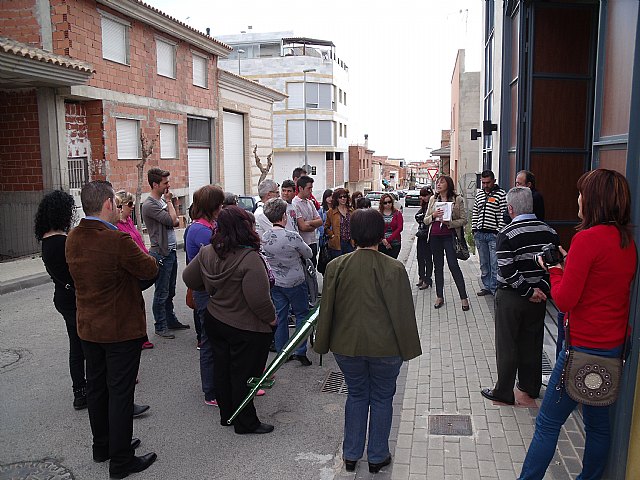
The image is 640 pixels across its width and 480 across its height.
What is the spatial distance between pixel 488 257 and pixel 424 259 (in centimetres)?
117

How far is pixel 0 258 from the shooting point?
567 inches

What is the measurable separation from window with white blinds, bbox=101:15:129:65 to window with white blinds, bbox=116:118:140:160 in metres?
1.92

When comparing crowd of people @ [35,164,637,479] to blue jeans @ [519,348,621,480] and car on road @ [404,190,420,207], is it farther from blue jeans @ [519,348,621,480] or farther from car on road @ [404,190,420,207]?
car on road @ [404,190,420,207]

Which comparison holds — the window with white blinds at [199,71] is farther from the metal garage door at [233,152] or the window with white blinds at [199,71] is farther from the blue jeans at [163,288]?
the blue jeans at [163,288]

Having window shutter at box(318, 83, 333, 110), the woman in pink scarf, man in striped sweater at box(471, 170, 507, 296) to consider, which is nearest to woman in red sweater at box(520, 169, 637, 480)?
the woman in pink scarf

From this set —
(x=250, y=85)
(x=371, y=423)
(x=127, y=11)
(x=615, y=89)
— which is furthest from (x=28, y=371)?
A: (x=250, y=85)

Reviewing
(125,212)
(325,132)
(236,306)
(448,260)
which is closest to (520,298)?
(236,306)

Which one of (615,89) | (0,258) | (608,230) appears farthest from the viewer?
(0,258)

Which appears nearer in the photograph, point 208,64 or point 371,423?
point 371,423

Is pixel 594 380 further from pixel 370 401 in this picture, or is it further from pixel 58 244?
pixel 58 244

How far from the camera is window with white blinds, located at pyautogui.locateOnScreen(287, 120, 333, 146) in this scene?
5197 centimetres

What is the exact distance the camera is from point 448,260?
8.24 meters

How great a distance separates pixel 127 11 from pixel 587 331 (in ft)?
59.0

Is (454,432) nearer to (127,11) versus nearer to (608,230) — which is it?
(608,230)
